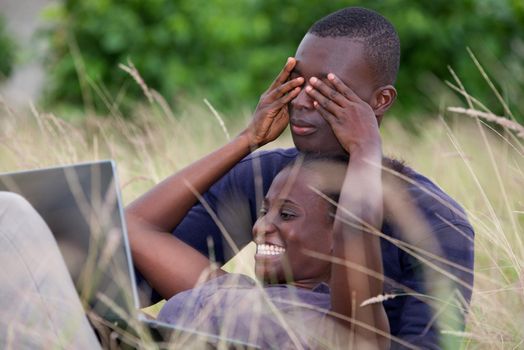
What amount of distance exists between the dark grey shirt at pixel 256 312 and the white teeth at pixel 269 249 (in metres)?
0.09

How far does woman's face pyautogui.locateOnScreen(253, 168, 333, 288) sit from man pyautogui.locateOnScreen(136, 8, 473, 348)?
0.11m

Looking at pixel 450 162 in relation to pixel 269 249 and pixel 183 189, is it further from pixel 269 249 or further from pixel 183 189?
pixel 269 249

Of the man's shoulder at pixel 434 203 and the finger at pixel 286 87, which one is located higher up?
the finger at pixel 286 87

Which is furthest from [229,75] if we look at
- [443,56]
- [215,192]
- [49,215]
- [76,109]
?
[49,215]

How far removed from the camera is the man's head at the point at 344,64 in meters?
2.45

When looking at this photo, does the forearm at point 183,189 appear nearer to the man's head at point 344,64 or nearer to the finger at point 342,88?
the man's head at point 344,64

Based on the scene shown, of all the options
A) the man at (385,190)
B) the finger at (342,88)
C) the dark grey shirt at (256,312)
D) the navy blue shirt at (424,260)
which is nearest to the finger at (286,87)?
the man at (385,190)

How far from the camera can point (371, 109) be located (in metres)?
2.36

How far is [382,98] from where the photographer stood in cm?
253

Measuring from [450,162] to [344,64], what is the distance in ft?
7.73

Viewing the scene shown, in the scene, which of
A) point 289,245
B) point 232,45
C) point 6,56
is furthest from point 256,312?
point 6,56

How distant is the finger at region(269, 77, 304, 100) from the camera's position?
248 cm

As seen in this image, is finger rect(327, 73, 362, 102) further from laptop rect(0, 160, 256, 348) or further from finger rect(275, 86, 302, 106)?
laptop rect(0, 160, 256, 348)

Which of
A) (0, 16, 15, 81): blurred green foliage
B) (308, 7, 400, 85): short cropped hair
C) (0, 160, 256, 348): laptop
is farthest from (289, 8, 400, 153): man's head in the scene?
(0, 16, 15, 81): blurred green foliage
